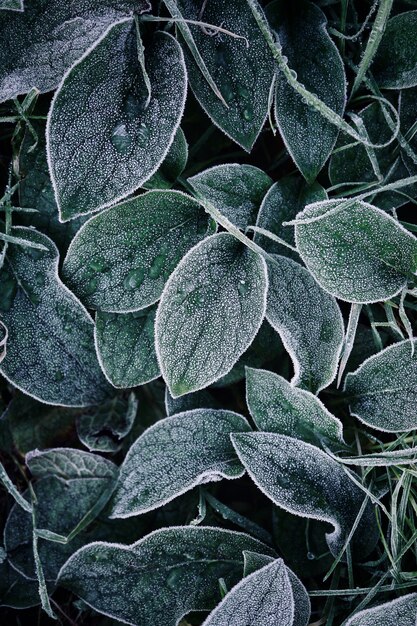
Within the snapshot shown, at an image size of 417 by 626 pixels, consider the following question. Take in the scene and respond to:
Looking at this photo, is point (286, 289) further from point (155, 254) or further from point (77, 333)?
point (77, 333)

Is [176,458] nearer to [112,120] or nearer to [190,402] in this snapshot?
[190,402]

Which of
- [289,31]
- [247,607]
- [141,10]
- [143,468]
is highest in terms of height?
[141,10]

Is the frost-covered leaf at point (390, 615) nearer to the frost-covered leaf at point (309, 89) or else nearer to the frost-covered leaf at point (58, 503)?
the frost-covered leaf at point (58, 503)

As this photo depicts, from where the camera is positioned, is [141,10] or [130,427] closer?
[141,10]

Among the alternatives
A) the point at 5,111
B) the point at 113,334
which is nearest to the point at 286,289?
the point at 113,334

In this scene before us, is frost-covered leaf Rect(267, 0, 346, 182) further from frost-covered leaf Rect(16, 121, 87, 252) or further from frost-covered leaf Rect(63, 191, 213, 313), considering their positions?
frost-covered leaf Rect(16, 121, 87, 252)

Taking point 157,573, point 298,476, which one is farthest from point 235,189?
point 157,573

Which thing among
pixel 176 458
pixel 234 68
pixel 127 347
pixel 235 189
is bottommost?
pixel 176 458
